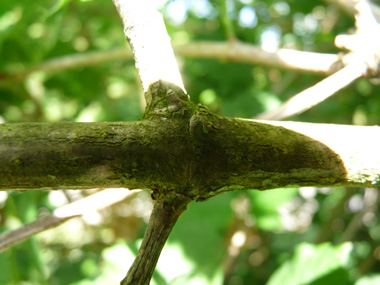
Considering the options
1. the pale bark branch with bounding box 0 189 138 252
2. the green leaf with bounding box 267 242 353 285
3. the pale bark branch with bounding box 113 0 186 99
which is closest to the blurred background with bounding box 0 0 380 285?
the green leaf with bounding box 267 242 353 285

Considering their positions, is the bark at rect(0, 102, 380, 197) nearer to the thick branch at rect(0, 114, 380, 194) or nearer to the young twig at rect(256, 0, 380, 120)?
the thick branch at rect(0, 114, 380, 194)

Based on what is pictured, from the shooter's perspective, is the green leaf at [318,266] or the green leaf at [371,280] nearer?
the green leaf at [318,266]

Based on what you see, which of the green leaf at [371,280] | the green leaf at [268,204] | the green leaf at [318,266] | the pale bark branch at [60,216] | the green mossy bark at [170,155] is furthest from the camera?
the green leaf at [371,280]

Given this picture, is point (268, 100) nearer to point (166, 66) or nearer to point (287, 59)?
point (287, 59)

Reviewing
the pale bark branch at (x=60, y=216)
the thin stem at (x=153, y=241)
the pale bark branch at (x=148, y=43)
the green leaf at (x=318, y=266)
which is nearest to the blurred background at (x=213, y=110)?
the green leaf at (x=318, y=266)

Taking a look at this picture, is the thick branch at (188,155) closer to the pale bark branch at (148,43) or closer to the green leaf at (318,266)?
the pale bark branch at (148,43)

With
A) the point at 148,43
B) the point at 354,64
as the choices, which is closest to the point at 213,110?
the point at 354,64
